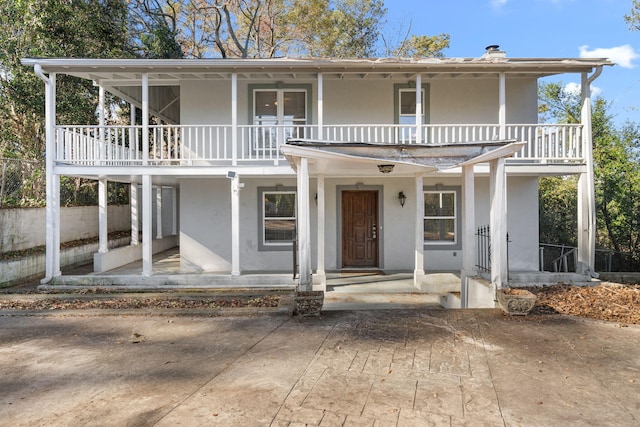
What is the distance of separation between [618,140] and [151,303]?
16332mm

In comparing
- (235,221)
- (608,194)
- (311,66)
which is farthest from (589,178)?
(235,221)

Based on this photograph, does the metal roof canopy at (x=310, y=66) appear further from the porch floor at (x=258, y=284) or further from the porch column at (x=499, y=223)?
the porch floor at (x=258, y=284)

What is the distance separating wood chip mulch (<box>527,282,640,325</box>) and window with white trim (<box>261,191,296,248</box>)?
625 cm

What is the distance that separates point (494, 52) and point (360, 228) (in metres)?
6.05

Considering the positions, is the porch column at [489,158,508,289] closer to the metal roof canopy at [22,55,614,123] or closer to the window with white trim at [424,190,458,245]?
the metal roof canopy at [22,55,614,123]

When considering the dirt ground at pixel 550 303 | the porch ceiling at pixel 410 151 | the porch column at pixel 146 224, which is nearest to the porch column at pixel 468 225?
the dirt ground at pixel 550 303

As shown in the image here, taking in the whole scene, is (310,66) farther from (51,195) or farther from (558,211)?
(558,211)

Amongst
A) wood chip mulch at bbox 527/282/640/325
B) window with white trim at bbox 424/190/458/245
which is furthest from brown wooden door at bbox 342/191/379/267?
wood chip mulch at bbox 527/282/640/325

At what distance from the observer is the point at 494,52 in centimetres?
1109

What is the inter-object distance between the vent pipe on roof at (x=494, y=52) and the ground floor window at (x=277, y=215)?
21.4 ft

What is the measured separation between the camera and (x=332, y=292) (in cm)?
913

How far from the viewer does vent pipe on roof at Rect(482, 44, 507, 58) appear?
10992mm

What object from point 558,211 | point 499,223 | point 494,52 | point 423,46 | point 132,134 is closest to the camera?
point 499,223

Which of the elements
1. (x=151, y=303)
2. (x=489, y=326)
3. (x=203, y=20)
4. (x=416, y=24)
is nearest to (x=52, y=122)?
(x=151, y=303)
